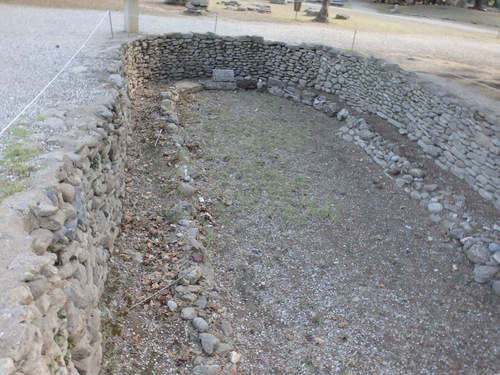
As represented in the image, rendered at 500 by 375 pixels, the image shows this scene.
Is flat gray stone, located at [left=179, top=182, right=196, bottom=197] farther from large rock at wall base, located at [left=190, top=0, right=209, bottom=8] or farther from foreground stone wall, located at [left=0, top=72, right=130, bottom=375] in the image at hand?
large rock at wall base, located at [left=190, top=0, right=209, bottom=8]

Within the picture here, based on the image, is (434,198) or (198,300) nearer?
(198,300)

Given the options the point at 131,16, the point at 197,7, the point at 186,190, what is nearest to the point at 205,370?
the point at 186,190

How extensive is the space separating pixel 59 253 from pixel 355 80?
11414 millimetres

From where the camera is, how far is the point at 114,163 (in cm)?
723

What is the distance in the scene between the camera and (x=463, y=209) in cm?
897

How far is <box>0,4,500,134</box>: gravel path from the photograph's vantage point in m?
7.70

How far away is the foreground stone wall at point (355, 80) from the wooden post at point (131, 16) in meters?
0.67

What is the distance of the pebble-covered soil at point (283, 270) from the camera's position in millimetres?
5570

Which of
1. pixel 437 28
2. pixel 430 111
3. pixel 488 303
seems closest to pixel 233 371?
pixel 488 303

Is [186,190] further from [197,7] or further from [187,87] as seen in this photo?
[197,7]

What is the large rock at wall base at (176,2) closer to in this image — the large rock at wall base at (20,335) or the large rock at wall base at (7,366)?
the large rock at wall base at (20,335)

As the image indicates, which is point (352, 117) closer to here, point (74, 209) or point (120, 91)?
point (120, 91)

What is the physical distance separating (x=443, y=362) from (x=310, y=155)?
20.0ft

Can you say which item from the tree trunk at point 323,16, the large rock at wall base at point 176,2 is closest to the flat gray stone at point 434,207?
the tree trunk at point 323,16
